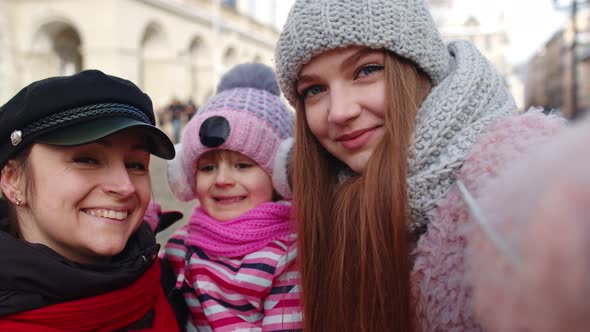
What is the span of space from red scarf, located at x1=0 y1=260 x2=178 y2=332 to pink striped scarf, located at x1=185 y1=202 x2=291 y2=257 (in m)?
0.31

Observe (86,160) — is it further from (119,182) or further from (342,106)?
(342,106)

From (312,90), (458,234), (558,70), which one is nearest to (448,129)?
(458,234)

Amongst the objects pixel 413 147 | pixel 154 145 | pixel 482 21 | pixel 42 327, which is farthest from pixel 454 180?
pixel 482 21

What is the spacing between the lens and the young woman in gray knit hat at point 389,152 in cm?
121

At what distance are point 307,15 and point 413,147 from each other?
546 mm

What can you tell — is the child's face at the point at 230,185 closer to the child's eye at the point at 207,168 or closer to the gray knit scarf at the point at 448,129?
the child's eye at the point at 207,168

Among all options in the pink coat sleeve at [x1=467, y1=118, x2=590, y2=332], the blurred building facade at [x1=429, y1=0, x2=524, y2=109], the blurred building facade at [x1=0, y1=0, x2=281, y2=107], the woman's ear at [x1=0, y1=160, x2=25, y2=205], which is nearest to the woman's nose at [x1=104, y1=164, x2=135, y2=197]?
the woman's ear at [x1=0, y1=160, x2=25, y2=205]

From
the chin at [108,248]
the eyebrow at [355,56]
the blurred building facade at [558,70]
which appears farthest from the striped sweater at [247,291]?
the blurred building facade at [558,70]

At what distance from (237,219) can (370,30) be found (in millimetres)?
973

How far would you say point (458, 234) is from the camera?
1137 millimetres

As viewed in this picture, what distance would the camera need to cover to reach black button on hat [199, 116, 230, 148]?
2000 millimetres

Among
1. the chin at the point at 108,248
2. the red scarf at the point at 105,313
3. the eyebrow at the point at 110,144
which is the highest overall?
the eyebrow at the point at 110,144

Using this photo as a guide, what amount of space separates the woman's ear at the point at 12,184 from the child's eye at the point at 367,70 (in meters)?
1.14

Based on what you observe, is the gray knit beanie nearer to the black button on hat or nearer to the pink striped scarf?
the black button on hat
